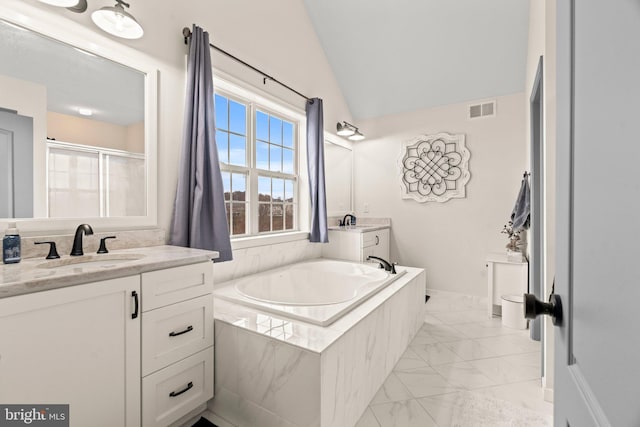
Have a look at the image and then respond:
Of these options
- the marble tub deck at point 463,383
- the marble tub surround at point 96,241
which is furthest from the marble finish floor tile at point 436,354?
the marble tub surround at point 96,241

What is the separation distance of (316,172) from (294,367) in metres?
2.33

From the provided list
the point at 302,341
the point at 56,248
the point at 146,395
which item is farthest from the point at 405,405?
the point at 56,248

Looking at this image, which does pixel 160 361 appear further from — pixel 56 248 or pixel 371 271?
pixel 371 271

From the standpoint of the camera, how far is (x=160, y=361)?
1.43 m

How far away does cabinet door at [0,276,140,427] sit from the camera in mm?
Answer: 1016

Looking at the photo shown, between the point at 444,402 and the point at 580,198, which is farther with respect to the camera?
the point at 444,402

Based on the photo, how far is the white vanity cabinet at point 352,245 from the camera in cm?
355

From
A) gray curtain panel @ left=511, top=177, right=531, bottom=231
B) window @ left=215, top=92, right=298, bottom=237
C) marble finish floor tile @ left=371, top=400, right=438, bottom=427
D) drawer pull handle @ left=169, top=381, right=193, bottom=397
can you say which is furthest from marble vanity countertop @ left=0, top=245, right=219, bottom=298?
gray curtain panel @ left=511, top=177, right=531, bottom=231

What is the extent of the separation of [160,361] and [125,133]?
1339mm

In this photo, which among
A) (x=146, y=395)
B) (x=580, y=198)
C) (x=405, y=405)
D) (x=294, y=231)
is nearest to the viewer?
(x=580, y=198)

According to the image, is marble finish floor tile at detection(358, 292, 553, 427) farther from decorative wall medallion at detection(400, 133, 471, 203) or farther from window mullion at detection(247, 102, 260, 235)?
window mullion at detection(247, 102, 260, 235)

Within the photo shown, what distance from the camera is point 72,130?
162 centimetres

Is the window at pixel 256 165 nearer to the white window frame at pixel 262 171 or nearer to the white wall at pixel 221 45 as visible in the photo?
the white window frame at pixel 262 171

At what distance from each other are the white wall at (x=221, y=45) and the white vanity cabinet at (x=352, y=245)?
1.56 metres
